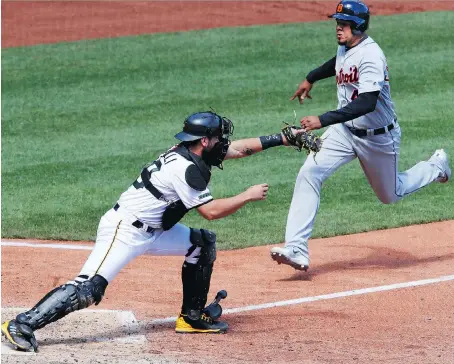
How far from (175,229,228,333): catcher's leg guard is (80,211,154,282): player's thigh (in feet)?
1.13

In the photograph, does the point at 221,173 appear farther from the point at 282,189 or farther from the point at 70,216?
the point at 70,216

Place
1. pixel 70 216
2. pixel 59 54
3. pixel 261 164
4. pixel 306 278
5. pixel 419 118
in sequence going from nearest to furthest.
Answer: pixel 306 278
pixel 70 216
pixel 261 164
pixel 419 118
pixel 59 54

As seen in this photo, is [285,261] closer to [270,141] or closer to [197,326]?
[270,141]

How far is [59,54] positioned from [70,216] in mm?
7182

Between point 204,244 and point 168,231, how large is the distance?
0.24 m

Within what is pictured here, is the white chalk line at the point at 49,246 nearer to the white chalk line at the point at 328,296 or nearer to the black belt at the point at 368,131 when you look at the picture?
the white chalk line at the point at 328,296

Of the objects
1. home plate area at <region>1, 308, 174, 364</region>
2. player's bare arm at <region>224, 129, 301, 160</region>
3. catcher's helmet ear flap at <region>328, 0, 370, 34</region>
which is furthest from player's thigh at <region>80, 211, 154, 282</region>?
catcher's helmet ear flap at <region>328, 0, 370, 34</region>

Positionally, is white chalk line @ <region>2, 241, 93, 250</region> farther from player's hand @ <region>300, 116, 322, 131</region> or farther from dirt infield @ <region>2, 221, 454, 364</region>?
player's hand @ <region>300, 116, 322, 131</region>

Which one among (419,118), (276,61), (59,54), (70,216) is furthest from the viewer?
(59,54)

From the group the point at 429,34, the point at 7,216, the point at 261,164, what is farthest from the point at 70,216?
the point at 429,34

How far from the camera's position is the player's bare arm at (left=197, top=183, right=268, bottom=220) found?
21.3 ft

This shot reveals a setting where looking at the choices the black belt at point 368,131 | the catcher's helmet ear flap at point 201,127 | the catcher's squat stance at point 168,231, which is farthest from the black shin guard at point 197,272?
the black belt at point 368,131

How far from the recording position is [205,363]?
6121 mm

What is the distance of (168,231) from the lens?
682 cm
